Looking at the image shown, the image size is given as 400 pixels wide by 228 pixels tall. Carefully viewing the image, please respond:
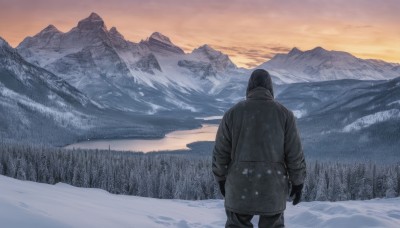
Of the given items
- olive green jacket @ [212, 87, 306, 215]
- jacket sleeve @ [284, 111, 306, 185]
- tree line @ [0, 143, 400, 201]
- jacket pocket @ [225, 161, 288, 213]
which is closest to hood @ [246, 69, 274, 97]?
olive green jacket @ [212, 87, 306, 215]

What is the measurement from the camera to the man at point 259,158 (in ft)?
30.9

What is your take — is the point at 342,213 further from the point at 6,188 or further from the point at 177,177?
the point at 177,177

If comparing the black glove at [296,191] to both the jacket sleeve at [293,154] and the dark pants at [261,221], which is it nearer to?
the jacket sleeve at [293,154]

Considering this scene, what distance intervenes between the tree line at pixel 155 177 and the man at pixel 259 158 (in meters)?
82.6

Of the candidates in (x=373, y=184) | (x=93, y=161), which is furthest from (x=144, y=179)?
(x=373, y=184)

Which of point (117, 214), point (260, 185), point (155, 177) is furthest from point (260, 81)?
point (155, 177)

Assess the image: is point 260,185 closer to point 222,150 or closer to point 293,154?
point 293,154

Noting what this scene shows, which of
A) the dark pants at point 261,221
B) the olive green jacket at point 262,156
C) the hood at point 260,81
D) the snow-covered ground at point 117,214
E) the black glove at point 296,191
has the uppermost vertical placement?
the hood at point 260,81

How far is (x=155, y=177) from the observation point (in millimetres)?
105438

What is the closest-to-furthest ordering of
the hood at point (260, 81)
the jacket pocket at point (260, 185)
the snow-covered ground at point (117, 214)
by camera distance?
the jacket pocket at point (260, 185)
the hood at point (260, 81)
the snow-covered ground at point (117, 214)

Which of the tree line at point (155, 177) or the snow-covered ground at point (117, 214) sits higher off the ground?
the snow-covered ground at point (117, 214)

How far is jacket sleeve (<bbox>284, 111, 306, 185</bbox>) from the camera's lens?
9.46 m

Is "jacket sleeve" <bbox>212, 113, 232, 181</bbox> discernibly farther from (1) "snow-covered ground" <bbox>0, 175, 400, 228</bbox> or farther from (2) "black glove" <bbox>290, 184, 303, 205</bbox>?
(1) "snow-covered ground" <bbox>0, 175, 400, 228</bbox>

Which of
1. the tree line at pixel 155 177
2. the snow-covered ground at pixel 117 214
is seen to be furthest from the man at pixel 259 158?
the tree line at pixel 155 177
